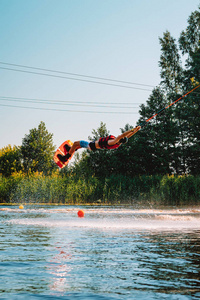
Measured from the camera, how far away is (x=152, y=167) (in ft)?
177

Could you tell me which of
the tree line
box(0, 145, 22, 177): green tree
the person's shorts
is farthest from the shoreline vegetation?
box(0, 145, 22, 177): green tree

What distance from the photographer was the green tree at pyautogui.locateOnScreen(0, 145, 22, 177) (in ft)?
229

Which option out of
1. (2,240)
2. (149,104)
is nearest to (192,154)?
(149,104)

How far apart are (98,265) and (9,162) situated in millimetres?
64309

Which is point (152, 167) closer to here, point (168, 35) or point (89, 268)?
point (168, 35)

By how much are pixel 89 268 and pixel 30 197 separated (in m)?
28.3

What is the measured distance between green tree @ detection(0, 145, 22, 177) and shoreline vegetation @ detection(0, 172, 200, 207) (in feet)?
108

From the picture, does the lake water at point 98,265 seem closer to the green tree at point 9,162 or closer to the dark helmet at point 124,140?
the dark helmet at point 124,140

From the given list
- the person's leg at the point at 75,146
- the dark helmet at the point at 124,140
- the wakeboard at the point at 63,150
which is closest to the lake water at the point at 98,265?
the dark helmet at the point at 124,140

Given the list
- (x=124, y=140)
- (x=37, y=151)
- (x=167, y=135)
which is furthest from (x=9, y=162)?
(x=124, y=140)

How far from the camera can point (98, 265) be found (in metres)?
8.30

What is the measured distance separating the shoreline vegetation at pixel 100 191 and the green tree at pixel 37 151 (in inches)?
1327

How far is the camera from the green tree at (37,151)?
71312 mm

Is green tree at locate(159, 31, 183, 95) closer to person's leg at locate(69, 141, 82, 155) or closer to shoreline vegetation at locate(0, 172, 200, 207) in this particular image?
shoreline vegetation at locate(0, 172, 200, 207)
